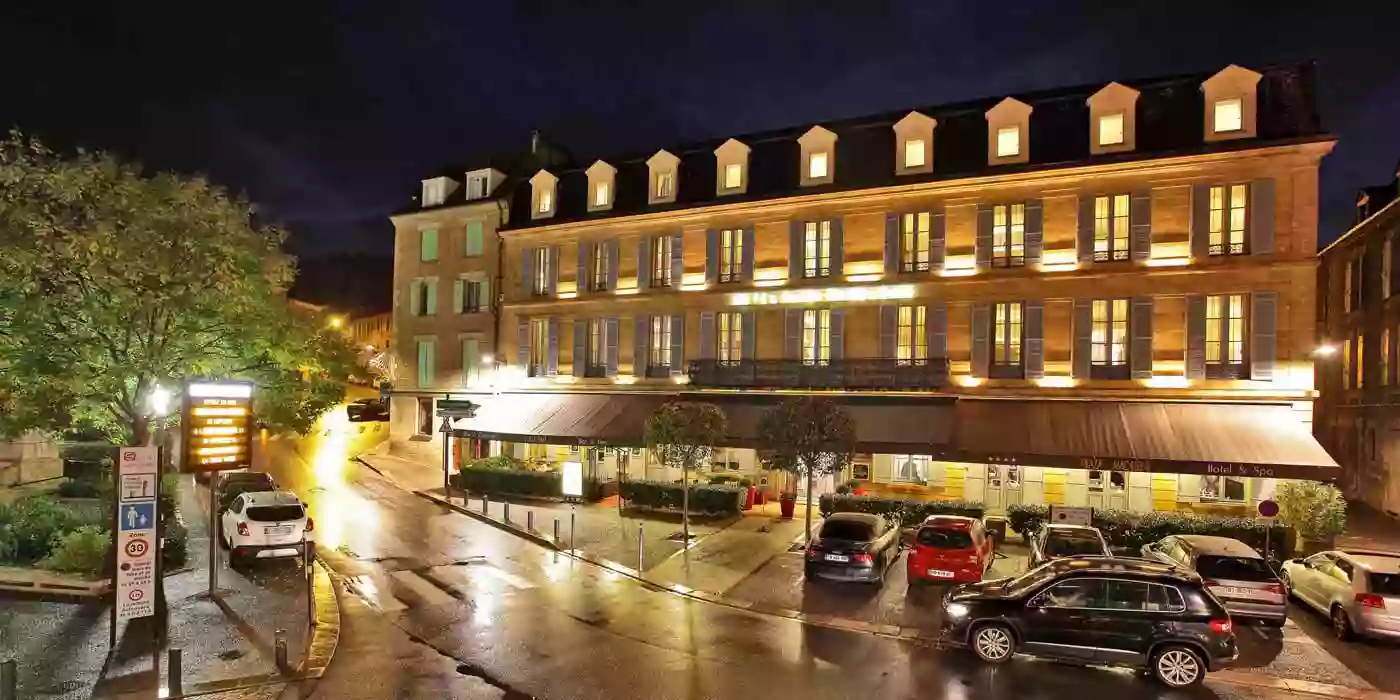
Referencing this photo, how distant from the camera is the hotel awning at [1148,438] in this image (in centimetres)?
2034

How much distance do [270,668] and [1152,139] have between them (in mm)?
26552

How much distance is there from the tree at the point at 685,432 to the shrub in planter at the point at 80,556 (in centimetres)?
1298

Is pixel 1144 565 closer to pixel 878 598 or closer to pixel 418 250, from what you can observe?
pixel 878 598

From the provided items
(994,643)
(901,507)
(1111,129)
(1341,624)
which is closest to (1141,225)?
(1111,129)

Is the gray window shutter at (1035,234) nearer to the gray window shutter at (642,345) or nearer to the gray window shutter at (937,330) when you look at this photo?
the gray window shutter at (937,330)

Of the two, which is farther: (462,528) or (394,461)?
(394,461)

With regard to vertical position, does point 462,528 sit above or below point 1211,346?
below

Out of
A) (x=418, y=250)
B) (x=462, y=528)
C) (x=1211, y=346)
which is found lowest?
(x=462, y=528)

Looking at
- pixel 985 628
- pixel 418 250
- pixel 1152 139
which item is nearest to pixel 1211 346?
pixel 1152 139

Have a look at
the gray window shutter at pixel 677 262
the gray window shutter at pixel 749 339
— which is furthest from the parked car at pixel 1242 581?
the gray window shutter at pixel 677 262

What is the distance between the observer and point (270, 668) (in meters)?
11.3

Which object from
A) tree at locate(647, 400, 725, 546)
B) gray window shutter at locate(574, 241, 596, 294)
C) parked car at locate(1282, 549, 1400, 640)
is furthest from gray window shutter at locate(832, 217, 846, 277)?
parked car at locate(1282, 549, 1400, 640)

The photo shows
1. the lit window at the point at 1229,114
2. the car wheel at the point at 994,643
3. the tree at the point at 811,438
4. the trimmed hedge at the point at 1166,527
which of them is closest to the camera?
the car wheel at the point at 994,643

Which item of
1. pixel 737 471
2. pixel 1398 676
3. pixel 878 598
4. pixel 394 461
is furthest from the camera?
pixel 394 461
